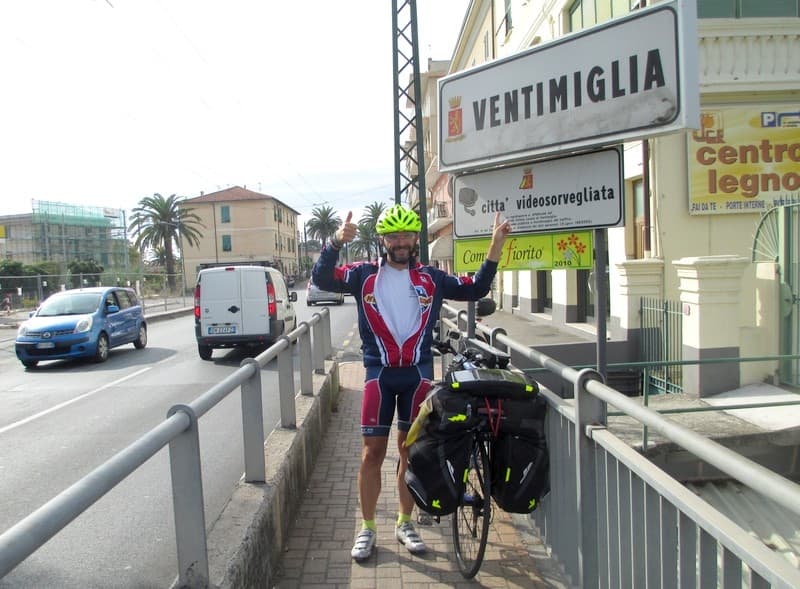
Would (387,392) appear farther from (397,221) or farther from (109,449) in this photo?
(109,449)

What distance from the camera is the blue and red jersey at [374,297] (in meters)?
3.55

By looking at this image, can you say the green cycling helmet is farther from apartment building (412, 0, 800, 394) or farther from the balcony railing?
the balcony railing

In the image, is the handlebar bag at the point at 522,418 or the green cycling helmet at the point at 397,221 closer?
the handlebar bag at the point at 522,418

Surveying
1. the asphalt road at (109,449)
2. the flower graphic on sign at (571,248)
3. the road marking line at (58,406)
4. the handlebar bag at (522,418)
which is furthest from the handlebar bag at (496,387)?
the road marking line at (58,406)

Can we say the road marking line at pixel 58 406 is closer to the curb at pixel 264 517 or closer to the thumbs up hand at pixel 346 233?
the curb at pixel 264 517

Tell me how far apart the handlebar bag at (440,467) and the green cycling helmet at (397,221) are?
1.20 metres

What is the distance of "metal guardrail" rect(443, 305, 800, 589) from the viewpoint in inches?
60.2

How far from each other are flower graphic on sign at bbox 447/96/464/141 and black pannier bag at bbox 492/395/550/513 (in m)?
2.33

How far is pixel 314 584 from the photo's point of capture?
3.25 metres

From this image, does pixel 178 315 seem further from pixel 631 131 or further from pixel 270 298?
pixel 631 131

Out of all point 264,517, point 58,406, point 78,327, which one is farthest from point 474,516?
point 78,327

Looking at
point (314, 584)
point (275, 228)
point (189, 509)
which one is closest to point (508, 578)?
point (314, 584)

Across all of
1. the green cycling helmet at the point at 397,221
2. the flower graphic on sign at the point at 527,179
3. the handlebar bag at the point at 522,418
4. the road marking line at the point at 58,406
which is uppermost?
the flower graphic on sign at the point at 527,179

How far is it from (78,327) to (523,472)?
1234 cm
